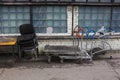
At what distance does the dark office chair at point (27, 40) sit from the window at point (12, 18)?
352mm

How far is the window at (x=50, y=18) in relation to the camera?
776cm

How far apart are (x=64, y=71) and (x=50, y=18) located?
211 centimetres

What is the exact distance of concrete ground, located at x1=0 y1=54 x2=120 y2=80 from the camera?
6.10 meters

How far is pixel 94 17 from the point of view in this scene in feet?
26.2

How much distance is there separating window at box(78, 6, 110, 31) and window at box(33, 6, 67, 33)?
0.58 metres

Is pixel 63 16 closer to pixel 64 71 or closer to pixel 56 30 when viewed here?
pixel 56 30

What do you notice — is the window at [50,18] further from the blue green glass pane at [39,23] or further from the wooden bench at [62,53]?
the wooden bench at [62,53]

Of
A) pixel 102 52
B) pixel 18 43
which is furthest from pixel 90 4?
pixel 18 43

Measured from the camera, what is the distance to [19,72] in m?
6.43

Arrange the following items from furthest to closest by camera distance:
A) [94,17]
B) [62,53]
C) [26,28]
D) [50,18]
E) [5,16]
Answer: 1. [94,17]
2. [50,18]
3. [5,16]
4. [26,28]
5. [62,53]

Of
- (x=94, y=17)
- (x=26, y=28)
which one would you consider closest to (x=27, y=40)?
(x=26, y=28)

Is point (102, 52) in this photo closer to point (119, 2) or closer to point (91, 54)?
point (91, 54)

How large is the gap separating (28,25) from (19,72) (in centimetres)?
176

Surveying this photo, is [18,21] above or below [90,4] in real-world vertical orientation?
below
